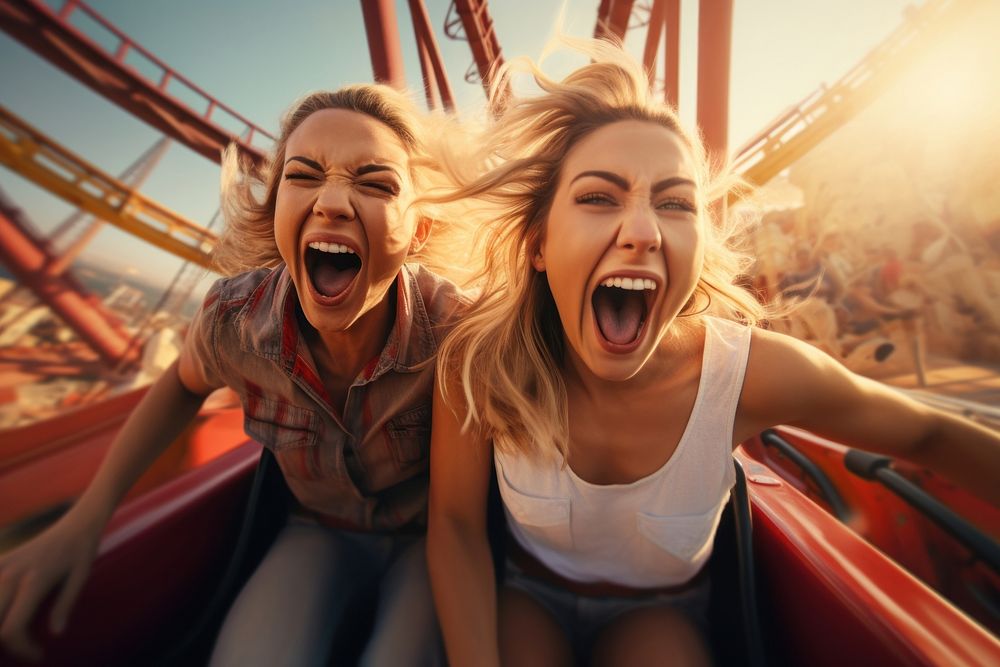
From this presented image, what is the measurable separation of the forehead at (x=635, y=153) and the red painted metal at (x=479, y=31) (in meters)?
3.95

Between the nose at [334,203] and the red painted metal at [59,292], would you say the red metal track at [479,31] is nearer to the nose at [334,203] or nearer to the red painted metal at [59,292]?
the red painted metal at [59,292]

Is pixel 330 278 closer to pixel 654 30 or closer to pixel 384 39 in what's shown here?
pixel 384 39

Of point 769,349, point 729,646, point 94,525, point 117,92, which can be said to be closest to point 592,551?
point 729,646

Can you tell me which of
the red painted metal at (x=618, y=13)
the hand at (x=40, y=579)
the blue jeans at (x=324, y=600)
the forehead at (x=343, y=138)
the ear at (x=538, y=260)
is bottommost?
the blue jeans at (x=324, y=600)

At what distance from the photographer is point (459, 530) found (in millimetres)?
857

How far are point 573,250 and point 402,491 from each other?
25.9 inches

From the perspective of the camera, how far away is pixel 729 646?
0.88m

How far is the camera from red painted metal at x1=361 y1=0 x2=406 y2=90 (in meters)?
2.20

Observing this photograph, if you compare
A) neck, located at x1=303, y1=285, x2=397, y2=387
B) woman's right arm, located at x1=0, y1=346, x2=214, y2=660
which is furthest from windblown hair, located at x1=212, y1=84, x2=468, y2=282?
woman's right arm, located at x1=0, y1=346, x2=214, y2=660

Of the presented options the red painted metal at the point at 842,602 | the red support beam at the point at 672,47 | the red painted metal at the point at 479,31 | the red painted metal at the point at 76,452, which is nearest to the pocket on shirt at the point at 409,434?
the red painted metal at the point at 842,602

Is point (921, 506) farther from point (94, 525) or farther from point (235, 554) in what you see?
point (94, 525)

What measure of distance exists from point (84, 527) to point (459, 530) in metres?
0.65

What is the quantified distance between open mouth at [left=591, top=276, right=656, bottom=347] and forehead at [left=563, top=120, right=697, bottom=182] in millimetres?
202

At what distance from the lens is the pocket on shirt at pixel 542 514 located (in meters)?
0.81
